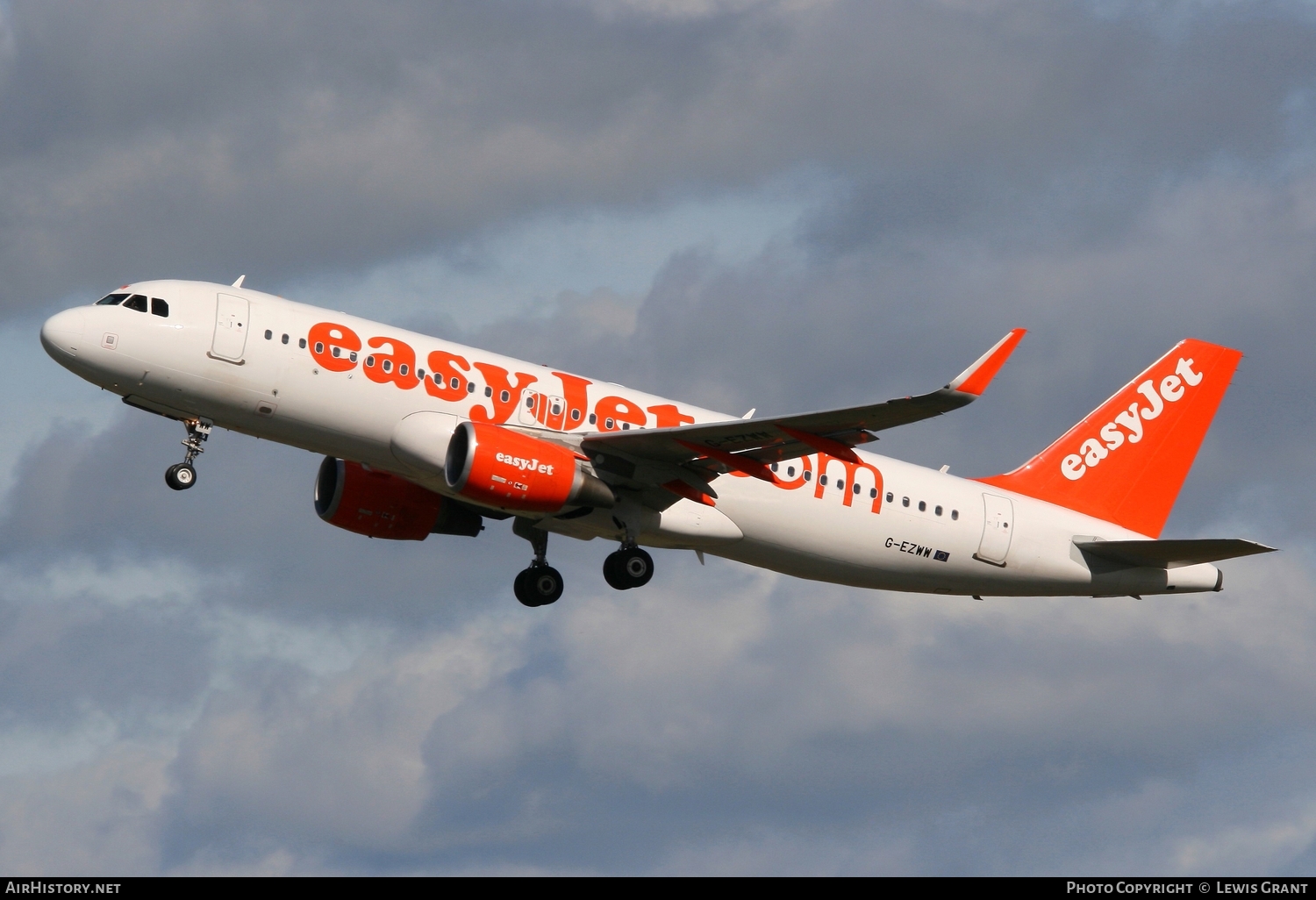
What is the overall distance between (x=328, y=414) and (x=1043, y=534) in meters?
19.8

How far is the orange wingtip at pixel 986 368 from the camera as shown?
36969 mm

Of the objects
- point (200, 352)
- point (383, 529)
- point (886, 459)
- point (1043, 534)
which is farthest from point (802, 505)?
point (200, 352)

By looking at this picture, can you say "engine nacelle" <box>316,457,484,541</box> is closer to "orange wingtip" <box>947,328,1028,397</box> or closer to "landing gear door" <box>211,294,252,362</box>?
"landing gear door" <box>211,294,252,362</box>

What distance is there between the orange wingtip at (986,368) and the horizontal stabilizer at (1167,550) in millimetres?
10218

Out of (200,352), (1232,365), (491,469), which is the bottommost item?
(491,469)

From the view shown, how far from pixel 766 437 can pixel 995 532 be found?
31.0ft

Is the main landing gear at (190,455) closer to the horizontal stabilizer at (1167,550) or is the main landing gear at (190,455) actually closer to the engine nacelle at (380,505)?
the engine nacelle at (380,505)

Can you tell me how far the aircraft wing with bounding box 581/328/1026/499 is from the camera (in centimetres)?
3753

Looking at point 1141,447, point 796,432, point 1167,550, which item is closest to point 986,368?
point 796,432

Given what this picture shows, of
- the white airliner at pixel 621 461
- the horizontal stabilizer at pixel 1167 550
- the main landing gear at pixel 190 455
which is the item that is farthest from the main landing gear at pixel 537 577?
the horizontal stabilizer at pixel 1167 550

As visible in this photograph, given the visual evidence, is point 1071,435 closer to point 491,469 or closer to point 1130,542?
point 1130,542

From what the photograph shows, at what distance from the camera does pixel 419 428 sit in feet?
138

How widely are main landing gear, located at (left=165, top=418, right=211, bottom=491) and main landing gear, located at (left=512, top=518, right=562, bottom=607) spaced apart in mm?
9347

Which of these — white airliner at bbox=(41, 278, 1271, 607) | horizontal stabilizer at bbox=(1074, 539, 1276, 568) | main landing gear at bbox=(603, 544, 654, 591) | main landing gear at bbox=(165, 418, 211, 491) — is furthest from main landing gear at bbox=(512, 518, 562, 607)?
horizontal stabilizer at bbox=(1074, 539, 1276, 568)
